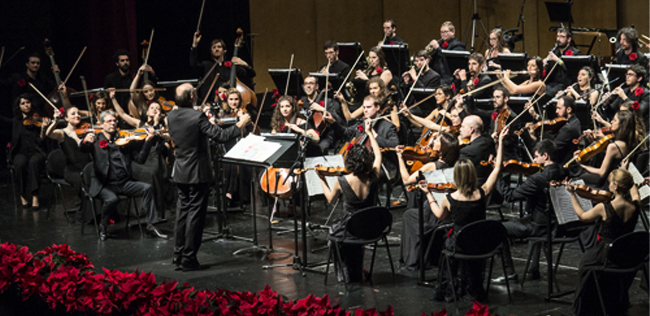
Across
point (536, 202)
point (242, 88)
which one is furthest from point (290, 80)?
point (536, 202)

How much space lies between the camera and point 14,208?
8.51 meters

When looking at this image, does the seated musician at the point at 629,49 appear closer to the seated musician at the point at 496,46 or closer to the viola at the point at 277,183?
the seated musician at the point at 496,46

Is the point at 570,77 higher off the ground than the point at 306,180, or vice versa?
the point at 570,77

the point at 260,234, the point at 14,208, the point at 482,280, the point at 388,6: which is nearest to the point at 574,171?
the point at 482,280

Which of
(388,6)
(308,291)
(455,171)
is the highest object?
(388,6)

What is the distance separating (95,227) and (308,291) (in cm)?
304

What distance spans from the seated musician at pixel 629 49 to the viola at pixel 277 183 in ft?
14.4

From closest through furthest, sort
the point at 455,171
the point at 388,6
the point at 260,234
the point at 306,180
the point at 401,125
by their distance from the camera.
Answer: the point at 455,171 < the point at 306,180 < the point at 260,234 < the point at 401,125 < the point at 388,6

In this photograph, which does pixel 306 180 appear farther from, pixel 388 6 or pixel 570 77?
pixel 388 6

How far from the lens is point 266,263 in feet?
20.0

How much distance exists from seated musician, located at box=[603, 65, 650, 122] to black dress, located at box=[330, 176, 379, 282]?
339 centimetres

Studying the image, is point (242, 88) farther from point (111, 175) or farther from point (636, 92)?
point (636, 92)

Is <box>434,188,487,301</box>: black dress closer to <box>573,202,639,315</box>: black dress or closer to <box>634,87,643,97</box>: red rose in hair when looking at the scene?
<box>573,202,639,315</box>: black dress

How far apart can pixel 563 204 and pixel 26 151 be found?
6.24 meters
